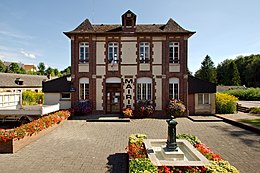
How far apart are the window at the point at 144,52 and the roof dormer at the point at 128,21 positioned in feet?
5.72

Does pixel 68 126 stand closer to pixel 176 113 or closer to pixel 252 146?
pixel 176 113

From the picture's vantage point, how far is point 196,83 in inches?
680

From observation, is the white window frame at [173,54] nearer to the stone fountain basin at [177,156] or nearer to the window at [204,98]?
the window at [204,98]

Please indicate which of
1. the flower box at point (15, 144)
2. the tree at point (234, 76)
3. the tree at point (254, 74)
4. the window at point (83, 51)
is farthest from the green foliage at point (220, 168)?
the tree at point (254, 74)

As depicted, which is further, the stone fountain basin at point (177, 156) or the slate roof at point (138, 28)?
the slate roof at point (138, 28)

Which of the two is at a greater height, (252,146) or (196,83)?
(196,83)

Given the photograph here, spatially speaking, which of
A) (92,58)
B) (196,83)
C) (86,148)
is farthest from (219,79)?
(86,148)

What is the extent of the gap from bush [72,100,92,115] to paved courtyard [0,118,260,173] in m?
3.26

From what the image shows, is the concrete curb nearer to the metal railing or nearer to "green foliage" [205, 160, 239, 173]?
"green foliage" [205, 160, 239, 173]

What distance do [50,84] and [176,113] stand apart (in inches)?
490

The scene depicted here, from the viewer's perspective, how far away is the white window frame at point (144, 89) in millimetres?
16797

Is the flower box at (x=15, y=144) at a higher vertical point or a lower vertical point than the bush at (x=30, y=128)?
lower

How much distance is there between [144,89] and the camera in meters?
16.9

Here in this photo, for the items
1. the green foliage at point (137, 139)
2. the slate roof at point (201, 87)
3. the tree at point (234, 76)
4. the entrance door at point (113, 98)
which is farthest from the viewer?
the tree at point (234, 76)
